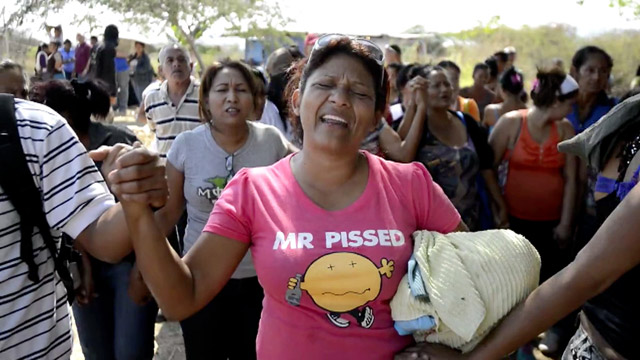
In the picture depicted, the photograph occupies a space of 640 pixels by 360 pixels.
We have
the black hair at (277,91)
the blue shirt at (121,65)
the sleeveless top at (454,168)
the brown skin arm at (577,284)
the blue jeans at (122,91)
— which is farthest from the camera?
the blue jeans at (122,91)

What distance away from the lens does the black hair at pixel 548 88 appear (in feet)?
14.0

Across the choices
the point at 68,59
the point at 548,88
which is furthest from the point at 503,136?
the point at 68,59

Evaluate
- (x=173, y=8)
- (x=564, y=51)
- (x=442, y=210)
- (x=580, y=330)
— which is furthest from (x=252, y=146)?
(x=564, y=51)

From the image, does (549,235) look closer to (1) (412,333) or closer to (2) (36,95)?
(1) (412,333)

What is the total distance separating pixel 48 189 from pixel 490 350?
1.32 m

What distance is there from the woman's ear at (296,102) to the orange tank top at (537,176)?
2.51m

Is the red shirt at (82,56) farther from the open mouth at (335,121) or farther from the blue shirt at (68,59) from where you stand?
the open mouth at (335,121)

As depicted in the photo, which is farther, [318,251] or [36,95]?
[36,95]

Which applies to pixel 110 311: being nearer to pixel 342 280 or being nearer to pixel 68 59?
pixel 342 280

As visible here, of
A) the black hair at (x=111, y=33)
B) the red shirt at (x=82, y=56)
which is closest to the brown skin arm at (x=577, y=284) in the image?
the black hair at (x=111, y=33)

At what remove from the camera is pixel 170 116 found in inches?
194

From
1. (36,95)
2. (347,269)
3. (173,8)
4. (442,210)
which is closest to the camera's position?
(347,269)

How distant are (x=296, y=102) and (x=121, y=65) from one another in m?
13.6

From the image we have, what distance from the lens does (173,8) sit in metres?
22.2
